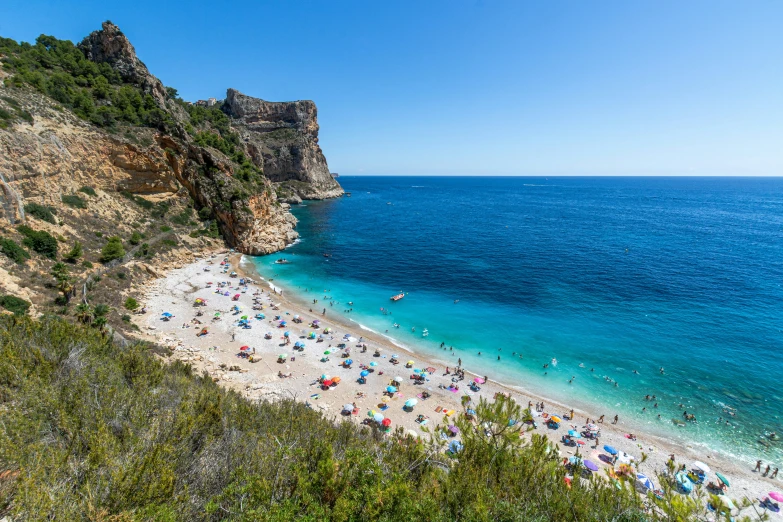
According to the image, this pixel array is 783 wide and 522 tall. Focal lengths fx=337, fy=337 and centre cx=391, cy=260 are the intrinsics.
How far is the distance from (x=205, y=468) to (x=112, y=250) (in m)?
32.3

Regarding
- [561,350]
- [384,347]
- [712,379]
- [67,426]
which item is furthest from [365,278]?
[67,426]

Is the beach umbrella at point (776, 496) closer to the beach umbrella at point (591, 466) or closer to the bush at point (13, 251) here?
the beach umbrella at point (591, 466)

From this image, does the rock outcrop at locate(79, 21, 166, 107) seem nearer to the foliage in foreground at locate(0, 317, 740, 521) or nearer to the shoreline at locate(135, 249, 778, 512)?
the shoreline at locate(135, 249, 778, 512)

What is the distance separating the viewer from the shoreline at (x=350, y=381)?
61.1 ft

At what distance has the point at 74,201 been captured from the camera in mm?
33031

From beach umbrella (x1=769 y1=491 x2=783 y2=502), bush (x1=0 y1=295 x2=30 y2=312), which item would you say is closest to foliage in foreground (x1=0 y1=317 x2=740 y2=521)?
bush (x1=0 y1=295 x2=30 y2=312)

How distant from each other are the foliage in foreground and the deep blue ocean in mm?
17889

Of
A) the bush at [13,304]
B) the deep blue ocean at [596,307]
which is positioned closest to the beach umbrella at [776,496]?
the deep blue ocean at [596,307]

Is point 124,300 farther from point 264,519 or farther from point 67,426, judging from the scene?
point 264,519

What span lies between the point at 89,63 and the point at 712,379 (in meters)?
75.5

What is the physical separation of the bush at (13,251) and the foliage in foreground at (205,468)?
1870 centimetres

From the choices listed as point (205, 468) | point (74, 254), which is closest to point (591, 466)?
point (205, 468)

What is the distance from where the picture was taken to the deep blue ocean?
23.2 metres

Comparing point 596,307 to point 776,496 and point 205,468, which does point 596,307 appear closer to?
point 776,496
